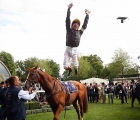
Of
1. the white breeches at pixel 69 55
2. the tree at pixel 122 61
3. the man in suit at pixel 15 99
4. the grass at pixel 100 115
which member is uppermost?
the tree at pixel 122 61

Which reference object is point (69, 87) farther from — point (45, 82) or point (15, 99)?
point (15, 99)

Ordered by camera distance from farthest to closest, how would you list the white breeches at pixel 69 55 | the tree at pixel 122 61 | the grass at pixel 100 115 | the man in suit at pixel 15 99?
the tree at pixel 122 61
the grass at pixel 100 115
the white breeches at pixel 69 55
the man in suit at pixel 15 99

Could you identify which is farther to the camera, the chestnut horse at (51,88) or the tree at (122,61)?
the tree at (122,61)

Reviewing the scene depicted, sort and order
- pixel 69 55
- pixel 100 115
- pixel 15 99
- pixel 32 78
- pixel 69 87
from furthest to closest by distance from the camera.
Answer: pixel 100 115 < pixel 69 87 < pixel 69 55 < pixel 32 78 < pixel 15 99

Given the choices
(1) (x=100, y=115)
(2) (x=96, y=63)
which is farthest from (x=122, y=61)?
(1) (x=100, y=115)

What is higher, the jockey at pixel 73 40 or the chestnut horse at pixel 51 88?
the jockey at pixel 73 40

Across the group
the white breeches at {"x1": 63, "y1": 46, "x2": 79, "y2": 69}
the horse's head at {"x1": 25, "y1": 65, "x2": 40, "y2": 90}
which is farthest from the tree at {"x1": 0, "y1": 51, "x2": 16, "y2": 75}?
the horse's head at {"x1": 25, "y1": 65, "x2": 40, "y2": 90}

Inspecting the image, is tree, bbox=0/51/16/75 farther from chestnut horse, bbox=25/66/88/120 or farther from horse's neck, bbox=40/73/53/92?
horse's neck, bbox=40/73/53/92

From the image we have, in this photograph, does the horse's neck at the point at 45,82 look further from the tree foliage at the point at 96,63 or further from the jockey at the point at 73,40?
the tree foliage at the point at 96,63

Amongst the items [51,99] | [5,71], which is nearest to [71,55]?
[51,99]

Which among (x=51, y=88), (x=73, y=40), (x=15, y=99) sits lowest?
(x=15, y=99)

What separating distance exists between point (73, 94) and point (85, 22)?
307cm

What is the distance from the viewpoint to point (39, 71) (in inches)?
340

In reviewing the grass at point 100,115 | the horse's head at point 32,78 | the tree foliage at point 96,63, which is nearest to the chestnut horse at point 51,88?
the horse's head at point 32,78
